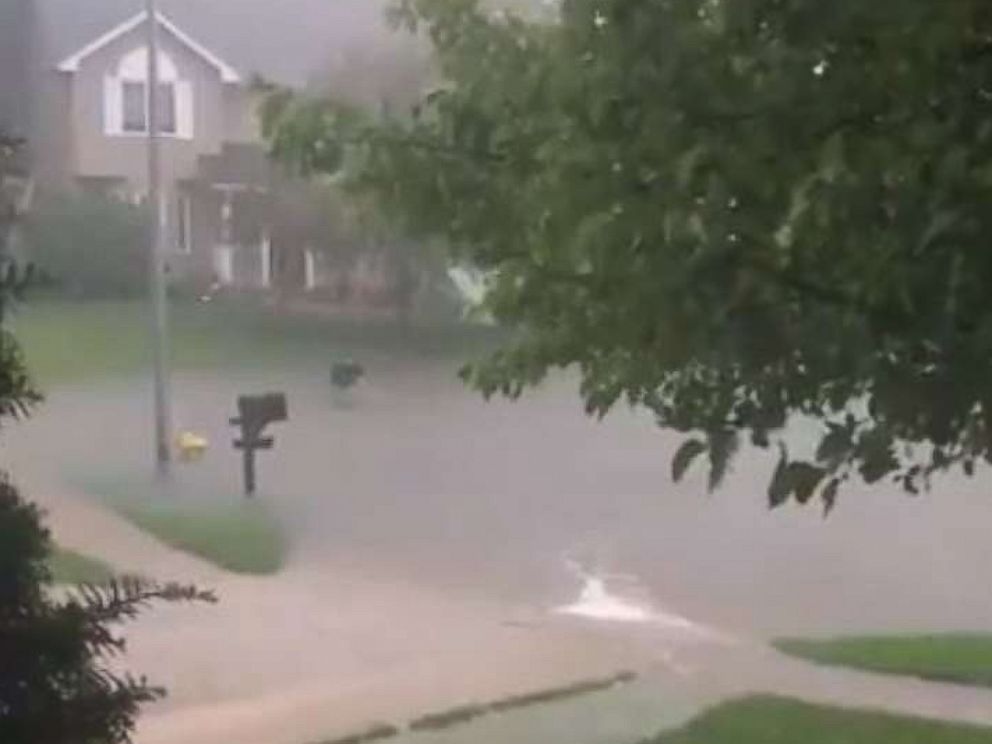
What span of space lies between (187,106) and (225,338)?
1.23ft

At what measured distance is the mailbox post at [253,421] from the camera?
3.75m

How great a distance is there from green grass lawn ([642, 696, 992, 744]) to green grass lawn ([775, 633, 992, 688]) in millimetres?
318

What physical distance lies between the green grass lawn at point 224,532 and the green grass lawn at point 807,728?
0.87 meters

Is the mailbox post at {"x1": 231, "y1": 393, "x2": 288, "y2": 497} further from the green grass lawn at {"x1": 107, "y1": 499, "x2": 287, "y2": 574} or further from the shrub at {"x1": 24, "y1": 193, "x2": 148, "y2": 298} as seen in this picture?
the shrub at {"x1": 24, "y1": 193, "x2": 148, "y2": 298}

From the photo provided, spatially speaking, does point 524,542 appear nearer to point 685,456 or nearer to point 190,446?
point 190,446

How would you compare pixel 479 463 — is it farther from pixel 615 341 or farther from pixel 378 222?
pixel 615 341

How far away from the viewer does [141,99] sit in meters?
3.31

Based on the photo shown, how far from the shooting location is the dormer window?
3.24 meters

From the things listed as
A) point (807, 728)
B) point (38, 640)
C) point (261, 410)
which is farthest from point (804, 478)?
point (261, 410)

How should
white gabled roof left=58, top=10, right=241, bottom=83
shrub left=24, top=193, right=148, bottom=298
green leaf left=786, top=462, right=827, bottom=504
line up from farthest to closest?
1. white gabled roof left=58, top=10, right=241, bottom=83
2. shrub left=24, top=193, right=148, bottom=298
3. green leaf left=786, top=462, right=827, bottom=504

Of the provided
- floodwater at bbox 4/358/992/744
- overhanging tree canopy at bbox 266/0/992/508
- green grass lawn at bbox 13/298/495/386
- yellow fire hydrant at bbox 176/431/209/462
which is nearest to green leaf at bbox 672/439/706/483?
overhanging tree canopy at bbox 266/0/992/508

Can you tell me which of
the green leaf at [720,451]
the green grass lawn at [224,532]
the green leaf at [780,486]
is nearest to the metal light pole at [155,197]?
the green grass lawn at [224,532]

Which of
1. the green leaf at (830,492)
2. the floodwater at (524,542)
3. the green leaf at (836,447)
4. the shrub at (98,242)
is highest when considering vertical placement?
the shrub at (98,242)

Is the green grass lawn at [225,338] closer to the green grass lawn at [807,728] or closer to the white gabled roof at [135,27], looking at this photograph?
the white gabled roof at [135,27]
